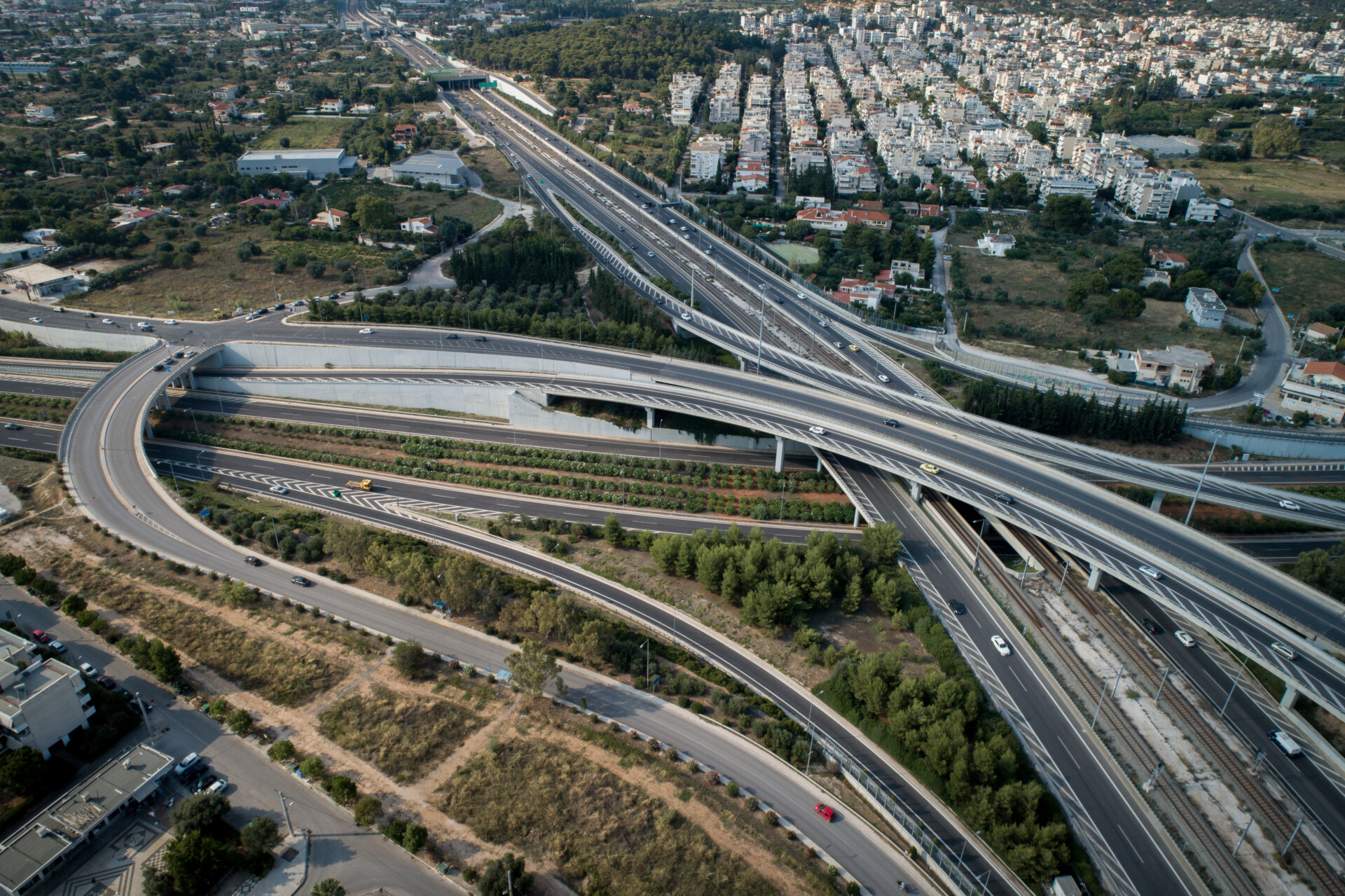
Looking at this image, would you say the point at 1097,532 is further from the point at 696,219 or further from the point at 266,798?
the point at 696,219

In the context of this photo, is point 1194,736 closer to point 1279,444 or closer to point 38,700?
point 1279,444

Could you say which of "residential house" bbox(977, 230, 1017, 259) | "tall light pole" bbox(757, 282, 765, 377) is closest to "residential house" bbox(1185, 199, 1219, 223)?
"residential house" bbox(977, 230, 1017, 259)

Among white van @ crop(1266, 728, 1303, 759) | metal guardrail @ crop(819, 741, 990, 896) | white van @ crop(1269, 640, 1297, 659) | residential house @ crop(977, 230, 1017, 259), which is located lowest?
→ metal guardrail @ crop(819, 741, 990, 896)

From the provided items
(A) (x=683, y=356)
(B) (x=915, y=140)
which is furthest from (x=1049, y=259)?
(A) (x=683, y=356)

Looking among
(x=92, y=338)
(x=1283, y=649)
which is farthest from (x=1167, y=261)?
(x=92, y=338)

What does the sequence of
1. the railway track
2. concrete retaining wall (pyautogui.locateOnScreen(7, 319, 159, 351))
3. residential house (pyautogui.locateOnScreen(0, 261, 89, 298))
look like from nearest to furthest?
1. the railway track
2. concrete retaining wall (pyautogui.locateOnScreen(7, 319, 159, 351))
3. residential house (pyautogui.locateOnScreen(0, 261, 89, 298))

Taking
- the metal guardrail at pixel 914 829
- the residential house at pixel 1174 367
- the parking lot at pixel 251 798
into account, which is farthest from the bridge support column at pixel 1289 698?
the parking lot at pixel 251 798

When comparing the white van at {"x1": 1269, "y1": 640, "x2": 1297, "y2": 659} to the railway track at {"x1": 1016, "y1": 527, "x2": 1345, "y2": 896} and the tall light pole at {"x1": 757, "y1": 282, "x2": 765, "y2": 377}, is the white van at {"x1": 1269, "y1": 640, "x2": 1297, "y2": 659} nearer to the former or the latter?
the railway track at {"x1": 1016, "y1": 527, "x2": 1345, "y2": 896}
